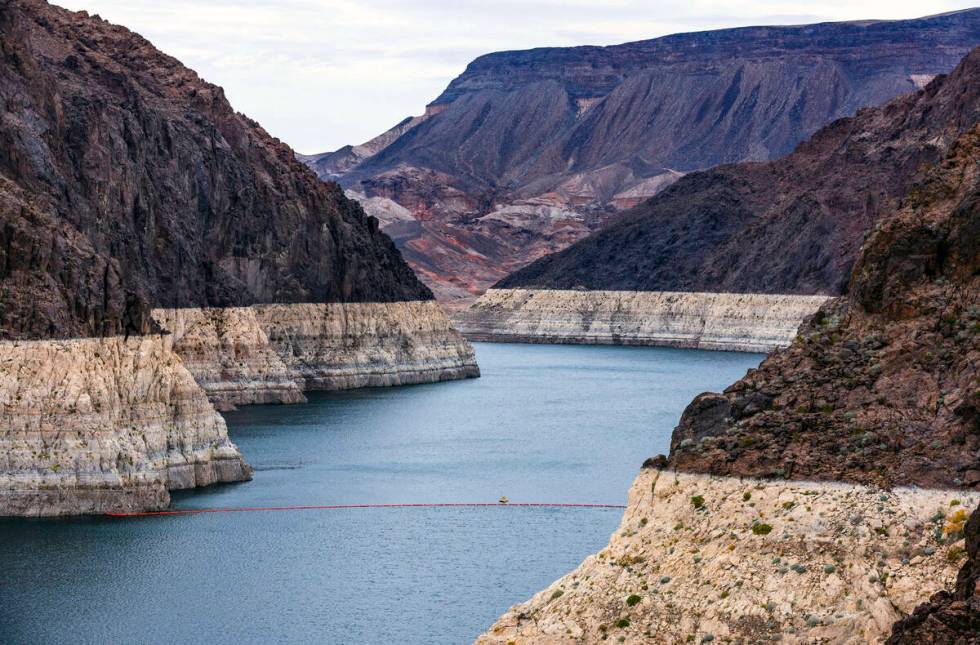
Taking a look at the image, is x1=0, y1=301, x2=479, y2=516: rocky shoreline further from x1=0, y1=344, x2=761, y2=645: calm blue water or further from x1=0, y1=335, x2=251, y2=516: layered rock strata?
x1=0, y1=344, x2=761, y2=645: calm blue water

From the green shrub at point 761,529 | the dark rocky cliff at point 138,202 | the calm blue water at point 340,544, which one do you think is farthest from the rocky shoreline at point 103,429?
the green shrub at point 761,529

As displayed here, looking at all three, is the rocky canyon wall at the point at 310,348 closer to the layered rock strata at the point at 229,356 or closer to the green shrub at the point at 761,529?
the layered rock strata at the point at 229,356

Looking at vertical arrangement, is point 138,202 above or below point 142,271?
above

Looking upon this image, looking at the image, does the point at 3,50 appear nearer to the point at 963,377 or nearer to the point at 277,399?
the point at 277,399

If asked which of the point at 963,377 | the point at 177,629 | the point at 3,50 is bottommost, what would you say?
the point at 177,629

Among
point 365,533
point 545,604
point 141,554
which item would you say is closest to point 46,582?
point 141,554

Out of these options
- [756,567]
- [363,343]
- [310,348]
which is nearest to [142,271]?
[310,348]

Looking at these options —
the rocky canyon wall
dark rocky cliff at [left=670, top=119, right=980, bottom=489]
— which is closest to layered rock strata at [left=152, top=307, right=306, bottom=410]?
the rocky canyon wall

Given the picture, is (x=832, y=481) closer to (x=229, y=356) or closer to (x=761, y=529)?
(x=761, y=529)
